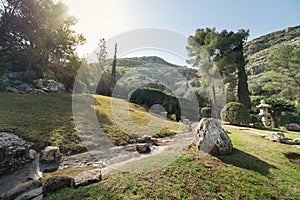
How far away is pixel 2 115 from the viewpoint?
246 inches

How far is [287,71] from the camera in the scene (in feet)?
50.1

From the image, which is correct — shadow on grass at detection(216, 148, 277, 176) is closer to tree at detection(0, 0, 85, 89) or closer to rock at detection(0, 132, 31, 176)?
rock at detection(0, 132, 31, 176)

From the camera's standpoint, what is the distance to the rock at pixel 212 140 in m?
4.21

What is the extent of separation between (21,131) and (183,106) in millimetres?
15927

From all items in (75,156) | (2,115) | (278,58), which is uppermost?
(278,58)

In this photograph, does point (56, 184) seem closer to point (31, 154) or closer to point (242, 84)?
point (31, 154)

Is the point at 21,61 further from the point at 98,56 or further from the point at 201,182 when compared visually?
the point at 201,182

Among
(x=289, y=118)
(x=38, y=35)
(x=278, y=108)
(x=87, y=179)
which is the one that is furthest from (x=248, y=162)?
(x=38, y=35)

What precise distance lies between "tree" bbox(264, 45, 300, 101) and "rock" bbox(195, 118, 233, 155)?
1590cm

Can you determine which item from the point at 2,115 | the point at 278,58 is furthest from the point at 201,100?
the point at 2,115

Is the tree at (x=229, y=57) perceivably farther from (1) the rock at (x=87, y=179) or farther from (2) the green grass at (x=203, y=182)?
(1) the rock at (x=87, y=179)

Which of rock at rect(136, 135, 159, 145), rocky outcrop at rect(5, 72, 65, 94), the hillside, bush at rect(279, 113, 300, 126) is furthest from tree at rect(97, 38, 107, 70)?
the hillside

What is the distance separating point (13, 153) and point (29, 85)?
10.8 meters

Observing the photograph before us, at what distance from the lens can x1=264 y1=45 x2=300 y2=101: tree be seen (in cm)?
1468
